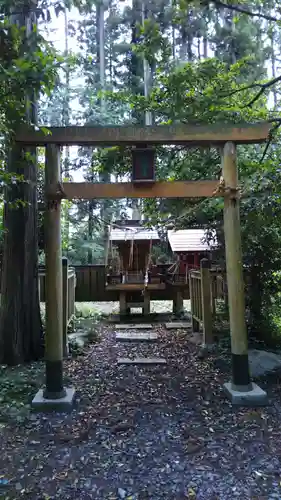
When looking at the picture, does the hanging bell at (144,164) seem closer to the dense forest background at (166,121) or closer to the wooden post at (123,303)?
the dense forest background at (166,121)

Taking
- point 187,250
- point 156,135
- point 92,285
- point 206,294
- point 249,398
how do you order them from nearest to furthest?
point 249,398
point 156,135
point 206,294
point 187,250
point 92,285

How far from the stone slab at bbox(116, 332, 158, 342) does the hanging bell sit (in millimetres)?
3552

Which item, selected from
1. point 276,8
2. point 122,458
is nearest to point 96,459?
point 122,458

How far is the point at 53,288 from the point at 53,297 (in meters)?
0.09

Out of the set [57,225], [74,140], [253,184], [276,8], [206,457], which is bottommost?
[206,457]

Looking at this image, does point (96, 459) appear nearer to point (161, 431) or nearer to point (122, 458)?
point (122, 458)

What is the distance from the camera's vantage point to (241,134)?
12.6 feet

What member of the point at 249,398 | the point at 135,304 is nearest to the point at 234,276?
the point at 249,398

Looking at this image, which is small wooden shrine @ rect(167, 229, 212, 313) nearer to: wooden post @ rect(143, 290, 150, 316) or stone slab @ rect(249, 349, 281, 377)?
wooden post @ rect(143, 290, 150, 316)

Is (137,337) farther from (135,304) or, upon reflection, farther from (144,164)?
(144,164)

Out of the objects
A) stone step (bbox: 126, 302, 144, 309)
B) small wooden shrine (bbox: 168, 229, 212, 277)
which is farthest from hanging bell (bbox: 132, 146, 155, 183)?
stone step (bbox: 126, 302, 144, 309)

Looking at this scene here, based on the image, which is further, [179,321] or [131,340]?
[179,321]

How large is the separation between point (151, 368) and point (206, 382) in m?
0.89

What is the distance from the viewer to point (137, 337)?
21.8 ft
